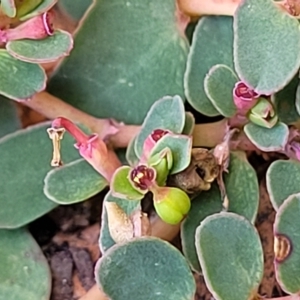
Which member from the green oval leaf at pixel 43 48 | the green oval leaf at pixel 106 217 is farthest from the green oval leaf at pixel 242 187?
the green oval leaf at pixel 43 48

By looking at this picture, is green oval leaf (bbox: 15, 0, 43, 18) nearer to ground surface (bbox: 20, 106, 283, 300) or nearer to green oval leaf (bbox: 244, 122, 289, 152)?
ground surface (bbox: 20, 106, 283, 300)

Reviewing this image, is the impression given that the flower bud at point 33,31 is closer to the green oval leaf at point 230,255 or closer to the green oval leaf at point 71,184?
the green oval leaf at point 71,184

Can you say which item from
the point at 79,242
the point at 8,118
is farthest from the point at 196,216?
the point at 8,118

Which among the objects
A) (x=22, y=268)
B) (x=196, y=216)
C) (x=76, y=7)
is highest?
(x=76, y=7)

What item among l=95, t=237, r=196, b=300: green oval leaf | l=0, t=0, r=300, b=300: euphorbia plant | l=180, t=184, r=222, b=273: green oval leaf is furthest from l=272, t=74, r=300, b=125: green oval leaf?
l=95, t=237, r=196, b=300: green oval leaf

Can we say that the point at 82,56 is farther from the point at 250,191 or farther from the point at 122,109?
the point at 250,191

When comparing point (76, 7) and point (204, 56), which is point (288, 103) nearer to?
point (204, 56)
